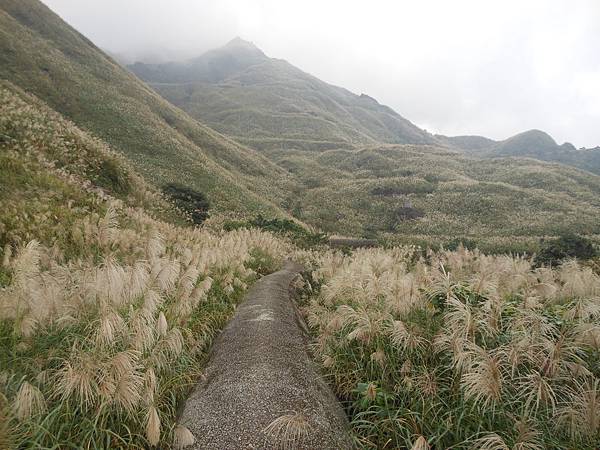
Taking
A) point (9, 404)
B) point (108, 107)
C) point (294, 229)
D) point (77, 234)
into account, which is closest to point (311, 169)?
point (108, 107)

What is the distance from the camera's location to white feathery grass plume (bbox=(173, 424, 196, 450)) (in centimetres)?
397

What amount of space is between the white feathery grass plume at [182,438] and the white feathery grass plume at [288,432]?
0.83 metres

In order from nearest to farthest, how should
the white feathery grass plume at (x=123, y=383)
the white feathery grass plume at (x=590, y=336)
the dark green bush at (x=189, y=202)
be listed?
the white feathery grass plume at (x=123, y=383)
the white feathery grass plume at (x=590, y=336)
the dark green bush at (x=189, y=202)

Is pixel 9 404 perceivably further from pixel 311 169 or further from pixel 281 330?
pixel 311 169

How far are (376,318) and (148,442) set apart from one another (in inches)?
148

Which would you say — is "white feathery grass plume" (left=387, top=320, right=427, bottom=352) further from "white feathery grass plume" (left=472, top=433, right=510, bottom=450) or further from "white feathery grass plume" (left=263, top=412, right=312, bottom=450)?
"white feathery grass plume" (left=263, top=412, right=312, bottom=450)

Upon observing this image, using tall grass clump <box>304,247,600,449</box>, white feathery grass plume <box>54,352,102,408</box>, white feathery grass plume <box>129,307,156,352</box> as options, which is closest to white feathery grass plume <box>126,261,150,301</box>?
white feathery grass plume <box>129,307,156,352</box>

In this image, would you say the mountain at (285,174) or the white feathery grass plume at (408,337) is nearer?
the white feathery grass plume at (408,337)

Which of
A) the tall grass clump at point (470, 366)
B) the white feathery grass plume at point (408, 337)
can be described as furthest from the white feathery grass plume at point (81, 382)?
the white feathery grass plume at point (408, 337)

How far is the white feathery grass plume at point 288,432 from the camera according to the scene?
13.1 feet

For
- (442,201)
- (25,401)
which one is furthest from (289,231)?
(442,201)

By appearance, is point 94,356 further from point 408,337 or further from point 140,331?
point 408,337

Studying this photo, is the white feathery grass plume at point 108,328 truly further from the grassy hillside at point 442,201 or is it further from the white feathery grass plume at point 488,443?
the grassy hillside at point 442,201

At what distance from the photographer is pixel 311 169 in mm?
95625
